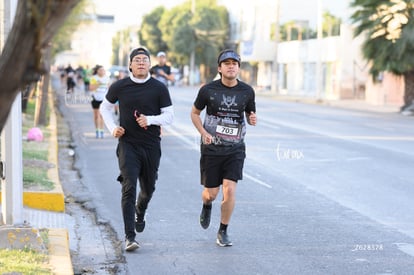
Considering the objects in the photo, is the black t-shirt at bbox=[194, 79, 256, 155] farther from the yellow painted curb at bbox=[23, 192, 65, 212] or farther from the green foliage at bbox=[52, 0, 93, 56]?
the green foliage at bbox=[52, 0, 93, 56]

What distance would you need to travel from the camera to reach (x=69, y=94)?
40.3 m

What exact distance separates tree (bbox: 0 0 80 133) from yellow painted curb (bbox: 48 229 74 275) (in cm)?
298

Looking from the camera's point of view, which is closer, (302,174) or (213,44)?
(302,174)

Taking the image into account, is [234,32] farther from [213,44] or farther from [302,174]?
[302,174]

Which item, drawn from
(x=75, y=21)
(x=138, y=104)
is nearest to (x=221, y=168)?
(x=138, y=104)

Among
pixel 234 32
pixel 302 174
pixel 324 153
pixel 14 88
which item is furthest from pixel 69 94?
pixel 234 32

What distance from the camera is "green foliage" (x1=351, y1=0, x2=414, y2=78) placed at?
34.2 m

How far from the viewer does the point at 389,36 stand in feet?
114

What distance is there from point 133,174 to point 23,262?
1.59m

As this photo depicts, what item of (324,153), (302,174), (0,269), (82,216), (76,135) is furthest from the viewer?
(76,135)

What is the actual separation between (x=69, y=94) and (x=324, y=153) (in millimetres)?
25497

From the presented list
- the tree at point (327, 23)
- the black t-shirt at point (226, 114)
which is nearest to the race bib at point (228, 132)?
the black t-shirt at point (226, 114)

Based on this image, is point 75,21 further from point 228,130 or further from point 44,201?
point 228,130

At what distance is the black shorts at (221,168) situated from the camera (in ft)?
25.8
